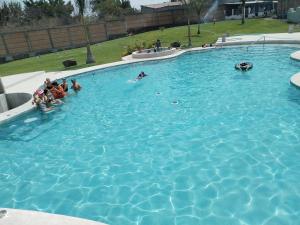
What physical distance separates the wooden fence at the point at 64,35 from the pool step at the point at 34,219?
35.0 meters

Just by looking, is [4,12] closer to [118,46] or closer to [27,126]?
[118,46]

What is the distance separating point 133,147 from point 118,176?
6.14ft

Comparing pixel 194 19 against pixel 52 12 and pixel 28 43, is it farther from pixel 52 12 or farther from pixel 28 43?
pixel 52 12

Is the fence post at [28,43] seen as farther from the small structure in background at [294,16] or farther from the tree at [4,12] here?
the tree at [4,12]

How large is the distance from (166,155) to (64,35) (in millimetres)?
35037

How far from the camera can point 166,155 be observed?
9.70 meters

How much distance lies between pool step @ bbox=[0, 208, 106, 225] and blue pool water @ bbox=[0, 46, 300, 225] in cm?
160

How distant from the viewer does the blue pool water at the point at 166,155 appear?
283 inches

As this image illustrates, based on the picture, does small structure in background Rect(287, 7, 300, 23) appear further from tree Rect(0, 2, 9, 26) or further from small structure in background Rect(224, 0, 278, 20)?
tree Rect(0, 2, 9, 26)

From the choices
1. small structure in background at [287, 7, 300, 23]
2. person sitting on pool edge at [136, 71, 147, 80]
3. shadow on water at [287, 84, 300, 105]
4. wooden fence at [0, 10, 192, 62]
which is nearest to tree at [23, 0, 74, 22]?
wooden fence at [0, 10, 192, 62]

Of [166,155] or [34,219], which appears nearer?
[34,219]

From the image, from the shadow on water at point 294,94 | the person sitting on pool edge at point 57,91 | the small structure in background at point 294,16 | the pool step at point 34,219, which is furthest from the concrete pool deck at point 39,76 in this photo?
the small structure in background at point 294,16

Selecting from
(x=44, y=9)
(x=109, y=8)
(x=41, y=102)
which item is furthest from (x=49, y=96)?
(x=44, y=9)

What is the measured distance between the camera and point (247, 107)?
1305 cm
